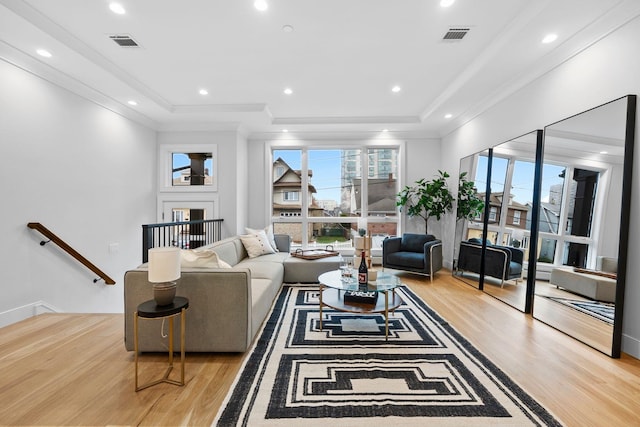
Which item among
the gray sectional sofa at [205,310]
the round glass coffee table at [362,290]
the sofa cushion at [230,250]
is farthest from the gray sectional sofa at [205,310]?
the sofa cushion at [230,250]

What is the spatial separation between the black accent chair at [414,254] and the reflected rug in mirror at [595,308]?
2.07m

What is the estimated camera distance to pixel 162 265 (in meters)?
1.95

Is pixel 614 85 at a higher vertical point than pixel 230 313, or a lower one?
higher

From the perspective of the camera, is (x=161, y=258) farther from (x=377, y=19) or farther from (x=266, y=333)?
(x=377, y=19)

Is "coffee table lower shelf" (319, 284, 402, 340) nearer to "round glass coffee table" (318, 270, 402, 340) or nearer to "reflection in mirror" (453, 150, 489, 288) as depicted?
"round glass coffee table" (318, 270, 402, 340)

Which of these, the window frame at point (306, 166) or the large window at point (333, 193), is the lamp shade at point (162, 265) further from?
the large window at point (333, 193)

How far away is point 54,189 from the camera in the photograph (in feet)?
11.5

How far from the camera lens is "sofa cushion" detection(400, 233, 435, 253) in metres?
5.38

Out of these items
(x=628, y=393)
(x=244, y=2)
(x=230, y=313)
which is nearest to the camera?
(x=628, y=393)

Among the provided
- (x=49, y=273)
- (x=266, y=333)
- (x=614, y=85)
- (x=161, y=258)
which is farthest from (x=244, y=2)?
(x=49, y=273)

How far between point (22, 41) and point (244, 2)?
2185mm

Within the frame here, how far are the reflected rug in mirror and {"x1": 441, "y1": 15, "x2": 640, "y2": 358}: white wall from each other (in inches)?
3.6

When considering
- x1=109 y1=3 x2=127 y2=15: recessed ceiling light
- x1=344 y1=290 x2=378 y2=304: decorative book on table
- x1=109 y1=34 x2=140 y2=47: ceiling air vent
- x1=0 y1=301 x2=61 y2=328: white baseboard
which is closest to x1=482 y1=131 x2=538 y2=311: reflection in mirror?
x1=344 y1=290 x2=378 y2=304: decorative book on table

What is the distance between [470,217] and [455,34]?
2775mm
